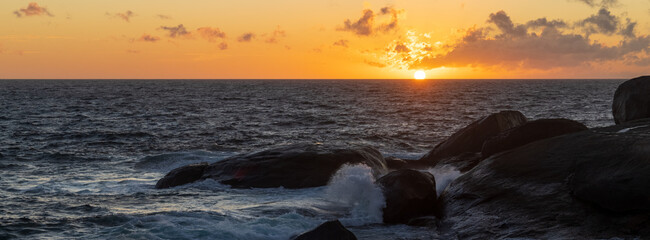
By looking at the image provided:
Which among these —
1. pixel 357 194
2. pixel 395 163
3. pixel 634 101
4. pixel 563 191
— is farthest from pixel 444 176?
pixel 634 101

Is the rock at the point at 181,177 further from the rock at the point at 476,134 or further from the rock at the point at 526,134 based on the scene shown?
the rock at the point at 526,134

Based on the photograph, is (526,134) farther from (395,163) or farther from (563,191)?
(395,163)

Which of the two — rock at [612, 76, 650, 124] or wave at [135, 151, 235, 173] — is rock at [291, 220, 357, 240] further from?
wave at [135, 151, 235, 173]

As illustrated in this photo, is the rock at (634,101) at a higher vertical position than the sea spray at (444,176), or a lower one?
higher

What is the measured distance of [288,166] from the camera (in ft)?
56.8

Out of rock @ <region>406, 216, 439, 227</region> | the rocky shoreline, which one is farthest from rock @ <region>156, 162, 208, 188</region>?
rock @ <region>406, 216, 439, 227</region>

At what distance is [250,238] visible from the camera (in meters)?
11.1

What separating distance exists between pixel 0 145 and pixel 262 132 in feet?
50.5

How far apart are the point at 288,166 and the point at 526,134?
24.6ft

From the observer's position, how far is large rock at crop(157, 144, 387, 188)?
54.6ft

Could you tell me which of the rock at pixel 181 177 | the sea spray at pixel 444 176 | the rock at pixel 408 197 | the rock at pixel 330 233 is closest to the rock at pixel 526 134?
the sea spray at pixel 444 176

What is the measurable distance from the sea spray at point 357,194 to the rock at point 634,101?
26.9 feet

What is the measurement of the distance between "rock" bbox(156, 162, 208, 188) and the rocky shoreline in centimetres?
4

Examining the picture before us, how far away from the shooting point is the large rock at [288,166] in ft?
54.6
